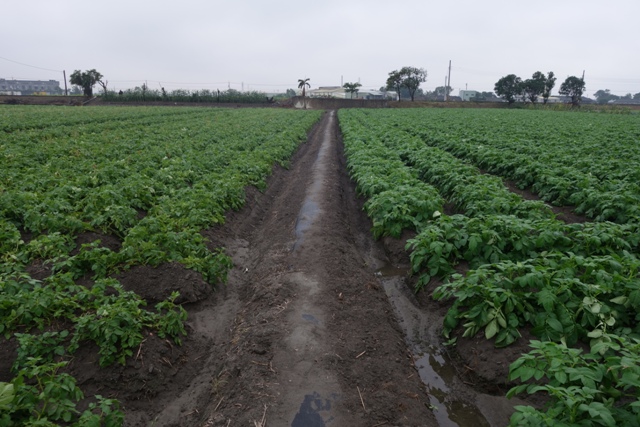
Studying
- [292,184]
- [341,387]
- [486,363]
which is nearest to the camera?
[341,387]

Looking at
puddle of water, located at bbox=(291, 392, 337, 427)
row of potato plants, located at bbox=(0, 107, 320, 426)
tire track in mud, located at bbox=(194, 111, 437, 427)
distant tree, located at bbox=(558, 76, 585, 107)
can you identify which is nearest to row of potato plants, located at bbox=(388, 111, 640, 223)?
tire track in mud, located at bbox=(194, 111, 437, 427)

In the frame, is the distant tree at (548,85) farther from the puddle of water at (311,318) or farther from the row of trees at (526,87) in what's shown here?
the puddle of water at (311,318)

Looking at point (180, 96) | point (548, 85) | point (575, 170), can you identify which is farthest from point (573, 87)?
point (575, 170)

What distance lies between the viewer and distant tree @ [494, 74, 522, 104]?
77438mm

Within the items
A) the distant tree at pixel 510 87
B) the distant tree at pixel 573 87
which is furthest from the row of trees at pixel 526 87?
the distant tree at pixel 573 87

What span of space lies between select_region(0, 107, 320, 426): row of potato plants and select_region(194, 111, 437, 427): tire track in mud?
0.74 m

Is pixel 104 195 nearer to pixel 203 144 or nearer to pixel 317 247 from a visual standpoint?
pixel 317 247

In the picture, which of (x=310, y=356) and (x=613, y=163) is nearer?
(x=310, y=356)

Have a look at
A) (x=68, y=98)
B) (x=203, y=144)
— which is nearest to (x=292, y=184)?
(x=203, y=144)

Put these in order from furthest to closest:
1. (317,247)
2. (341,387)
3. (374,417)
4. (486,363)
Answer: (317,247)
(486,363)
(341,387)
(374,417)

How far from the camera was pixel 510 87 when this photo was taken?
77750 millimetres

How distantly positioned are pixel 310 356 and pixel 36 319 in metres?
2.80

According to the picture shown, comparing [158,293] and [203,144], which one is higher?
[203,144]

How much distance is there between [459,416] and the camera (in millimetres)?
3770
